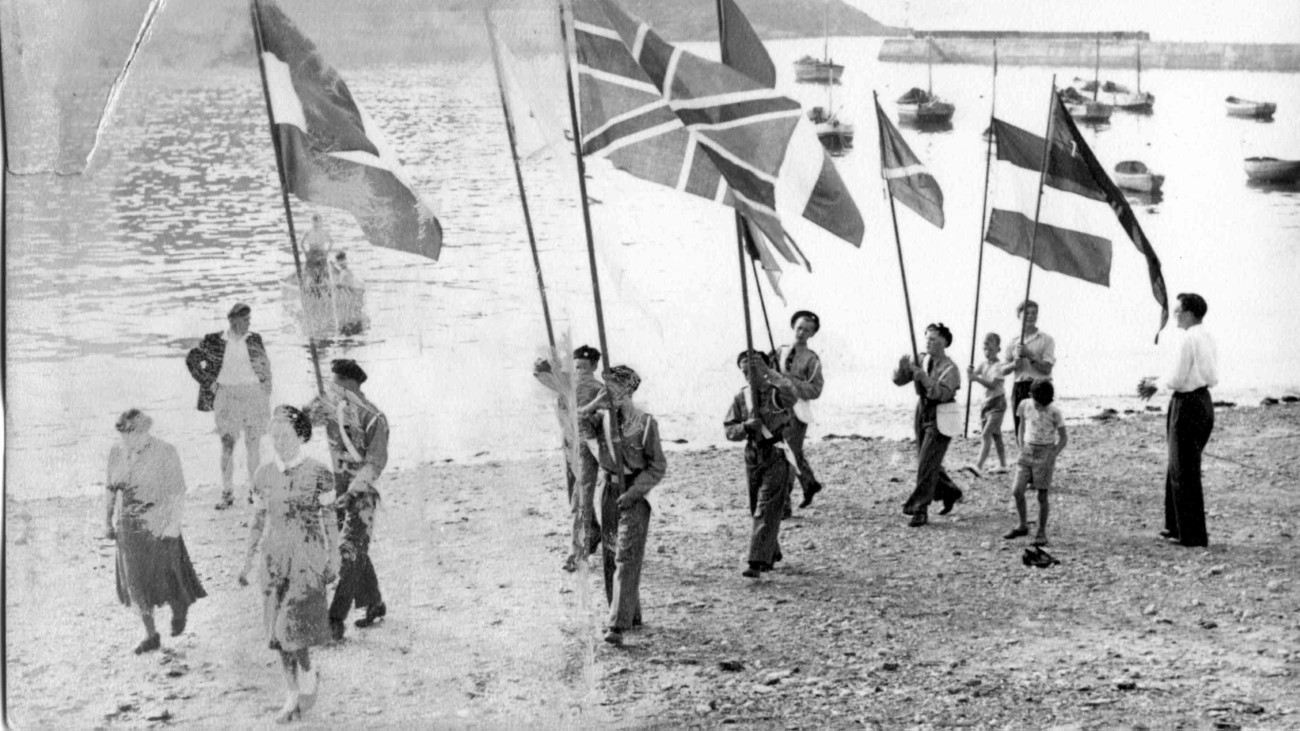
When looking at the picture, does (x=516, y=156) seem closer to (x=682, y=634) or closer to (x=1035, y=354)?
(x=682, y=634)

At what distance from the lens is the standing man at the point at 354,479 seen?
7164mm

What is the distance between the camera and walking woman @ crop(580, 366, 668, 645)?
8.03 m

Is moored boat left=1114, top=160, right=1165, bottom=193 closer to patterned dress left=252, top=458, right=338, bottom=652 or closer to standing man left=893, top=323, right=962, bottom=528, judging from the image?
standing man left=893, top=323, right=962, bottom=528

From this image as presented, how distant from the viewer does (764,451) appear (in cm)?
928

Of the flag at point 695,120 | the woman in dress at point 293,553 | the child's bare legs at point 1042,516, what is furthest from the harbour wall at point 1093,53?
the woman in dress at point 293,553

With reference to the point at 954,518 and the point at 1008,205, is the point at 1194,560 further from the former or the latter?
the point at 1008,205

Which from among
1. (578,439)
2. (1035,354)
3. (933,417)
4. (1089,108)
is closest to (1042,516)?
(933,417)

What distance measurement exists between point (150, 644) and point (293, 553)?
102cm

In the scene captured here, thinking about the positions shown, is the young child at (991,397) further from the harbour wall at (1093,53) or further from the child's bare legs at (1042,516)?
the harbour wall at (1093,53)

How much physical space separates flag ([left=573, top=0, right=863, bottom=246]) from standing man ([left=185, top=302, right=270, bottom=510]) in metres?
2.05

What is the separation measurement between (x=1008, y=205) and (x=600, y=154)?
5.01 m

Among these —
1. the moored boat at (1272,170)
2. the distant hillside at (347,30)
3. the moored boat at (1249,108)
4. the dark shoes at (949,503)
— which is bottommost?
the dark shoes at (949,503)

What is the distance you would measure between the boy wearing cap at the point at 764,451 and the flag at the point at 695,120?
5.23 ft

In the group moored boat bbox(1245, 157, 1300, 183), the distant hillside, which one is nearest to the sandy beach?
the distant hillside
